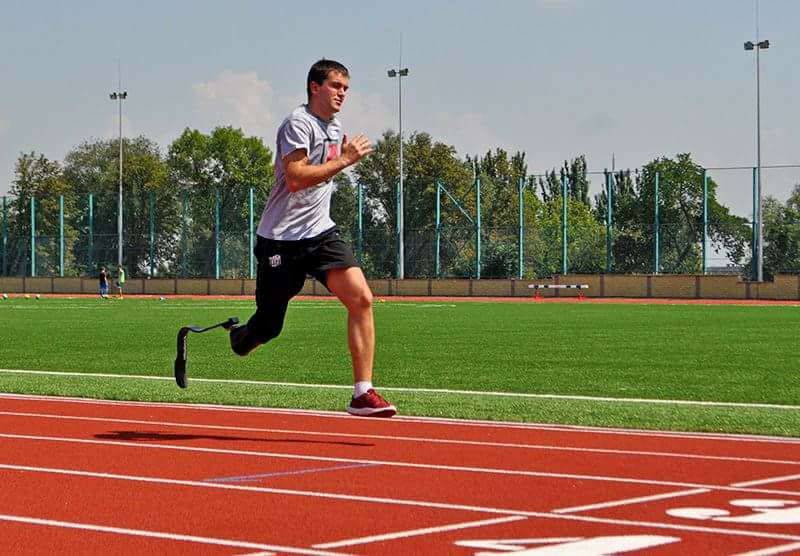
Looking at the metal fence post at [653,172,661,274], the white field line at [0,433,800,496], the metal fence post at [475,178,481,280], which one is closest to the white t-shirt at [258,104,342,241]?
the white field line at [0,433,800,496]

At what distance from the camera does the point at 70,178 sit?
125750 mm

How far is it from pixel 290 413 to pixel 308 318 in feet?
77.4

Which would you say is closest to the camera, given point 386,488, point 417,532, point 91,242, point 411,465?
point 417,532

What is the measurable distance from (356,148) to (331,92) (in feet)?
1.38

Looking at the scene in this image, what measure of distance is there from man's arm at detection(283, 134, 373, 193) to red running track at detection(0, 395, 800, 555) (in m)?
1.63

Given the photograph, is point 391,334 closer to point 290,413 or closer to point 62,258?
point 290,413

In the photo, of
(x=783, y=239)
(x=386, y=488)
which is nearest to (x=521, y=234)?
(x=783, y=239)

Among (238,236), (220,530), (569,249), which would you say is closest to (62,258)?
(238,236)

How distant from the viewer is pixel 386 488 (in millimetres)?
6836

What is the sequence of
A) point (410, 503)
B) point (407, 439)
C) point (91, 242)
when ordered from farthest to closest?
1. point (91, 242)
2. point (407, 439)
3. point (410, 503)

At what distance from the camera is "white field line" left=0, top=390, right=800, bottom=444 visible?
900 cm

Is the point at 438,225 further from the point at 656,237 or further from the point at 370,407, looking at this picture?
the point at 370,407

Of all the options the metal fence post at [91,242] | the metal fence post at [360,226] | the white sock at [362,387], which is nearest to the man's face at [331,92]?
the white sock at [362,387]

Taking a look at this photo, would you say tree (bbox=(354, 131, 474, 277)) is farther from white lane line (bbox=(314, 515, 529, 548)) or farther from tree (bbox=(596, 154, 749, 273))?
white lane line (bbox=(314, 515, 529, 548))
